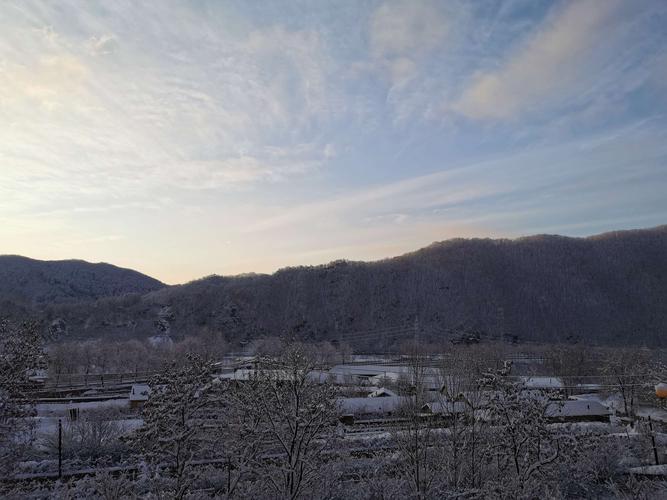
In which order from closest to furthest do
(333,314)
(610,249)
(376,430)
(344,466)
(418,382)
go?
(418,382)
(344,466)
(376,430)
(333,314)
(610,249)

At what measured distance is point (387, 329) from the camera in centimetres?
11706

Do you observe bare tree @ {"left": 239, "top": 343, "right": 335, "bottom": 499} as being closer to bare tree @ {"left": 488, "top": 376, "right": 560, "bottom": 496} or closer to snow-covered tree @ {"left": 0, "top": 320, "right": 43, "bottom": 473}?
bare tree @ {"left": 488, "top": 376, "right": 560, "bottom": 496}

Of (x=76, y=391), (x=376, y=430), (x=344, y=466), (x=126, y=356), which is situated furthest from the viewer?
(x=126, y=356)

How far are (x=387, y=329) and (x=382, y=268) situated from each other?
3348 centimetres

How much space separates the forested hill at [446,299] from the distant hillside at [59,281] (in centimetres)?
3744

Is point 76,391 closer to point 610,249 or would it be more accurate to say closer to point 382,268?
point 382,268

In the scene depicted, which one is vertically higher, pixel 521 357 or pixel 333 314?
pixel 333 314

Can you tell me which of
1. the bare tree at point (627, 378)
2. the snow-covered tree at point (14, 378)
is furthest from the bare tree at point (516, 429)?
the bare tree at point (627, 378)

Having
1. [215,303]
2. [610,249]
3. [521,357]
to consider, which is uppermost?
[610,249]

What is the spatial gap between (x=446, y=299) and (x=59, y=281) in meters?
128

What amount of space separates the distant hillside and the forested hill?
37.4m

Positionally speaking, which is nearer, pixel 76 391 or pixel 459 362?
pixel 459 362

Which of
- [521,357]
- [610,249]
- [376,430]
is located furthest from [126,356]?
[610,249]

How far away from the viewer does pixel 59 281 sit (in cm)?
16712
